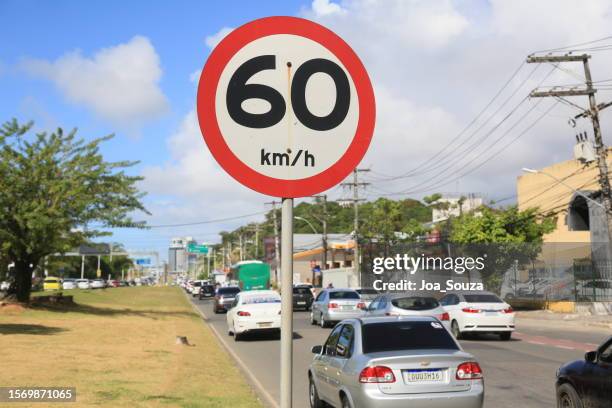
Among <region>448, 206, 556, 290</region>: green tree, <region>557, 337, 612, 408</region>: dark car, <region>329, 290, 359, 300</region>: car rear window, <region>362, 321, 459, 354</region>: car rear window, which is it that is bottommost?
<region>557, 337, 612, 408</region>: dark car

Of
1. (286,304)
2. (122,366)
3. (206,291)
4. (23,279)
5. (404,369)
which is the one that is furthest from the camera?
(206,291)

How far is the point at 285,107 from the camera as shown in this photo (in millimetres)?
3240

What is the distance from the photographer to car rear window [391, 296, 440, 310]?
22.3 meters

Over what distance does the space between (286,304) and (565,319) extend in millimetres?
32600

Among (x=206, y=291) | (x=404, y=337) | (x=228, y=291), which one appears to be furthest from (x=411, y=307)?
(x=206, y=291)

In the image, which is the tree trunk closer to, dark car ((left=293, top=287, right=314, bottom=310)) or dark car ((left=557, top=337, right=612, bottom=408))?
dark car ((left=293, top=287, right=314, bottom=310))

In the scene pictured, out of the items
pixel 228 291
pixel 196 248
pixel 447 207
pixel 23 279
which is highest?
pixel 447 207

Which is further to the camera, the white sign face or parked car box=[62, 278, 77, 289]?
parked car box=[62, 278, 77, 289]

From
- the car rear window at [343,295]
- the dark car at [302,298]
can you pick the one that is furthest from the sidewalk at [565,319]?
the dark car at [302,298]

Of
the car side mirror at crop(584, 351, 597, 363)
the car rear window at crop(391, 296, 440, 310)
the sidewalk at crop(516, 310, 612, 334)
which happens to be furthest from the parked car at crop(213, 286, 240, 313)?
the car side mirror at crop(584, 351, 597, 363)

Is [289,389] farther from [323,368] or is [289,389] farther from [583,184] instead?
[583,184]

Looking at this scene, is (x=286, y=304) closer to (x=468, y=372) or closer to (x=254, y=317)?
(x=468, y=372)

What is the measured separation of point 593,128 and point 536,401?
23.7m

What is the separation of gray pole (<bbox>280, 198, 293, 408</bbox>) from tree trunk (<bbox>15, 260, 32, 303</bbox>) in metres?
34.9
